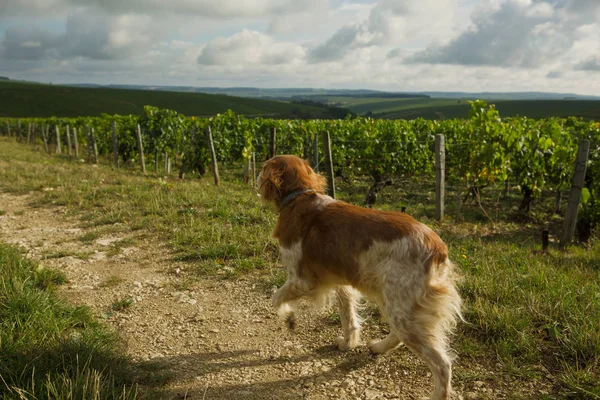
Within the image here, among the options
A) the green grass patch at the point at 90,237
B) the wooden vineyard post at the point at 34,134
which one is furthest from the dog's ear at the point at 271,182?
the wooden vineyard post at the point at 34,134

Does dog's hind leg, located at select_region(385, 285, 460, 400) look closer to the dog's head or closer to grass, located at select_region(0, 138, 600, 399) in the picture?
Result: grass, located at select_region(0, 138, 600, 399)

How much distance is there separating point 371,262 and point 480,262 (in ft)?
10.4

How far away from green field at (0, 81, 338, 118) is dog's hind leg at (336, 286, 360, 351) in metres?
77.4

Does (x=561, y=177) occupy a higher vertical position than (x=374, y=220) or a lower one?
lower

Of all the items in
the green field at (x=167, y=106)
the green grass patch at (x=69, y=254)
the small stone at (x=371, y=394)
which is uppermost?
the green field at (x=167, y=106)

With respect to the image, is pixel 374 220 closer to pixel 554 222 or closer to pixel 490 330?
pixel 490 330

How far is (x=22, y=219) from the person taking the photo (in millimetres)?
7852

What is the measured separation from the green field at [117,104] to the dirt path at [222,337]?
7591 cm

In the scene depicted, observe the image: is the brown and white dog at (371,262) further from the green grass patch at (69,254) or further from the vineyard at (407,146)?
the vineyard at (407,146)

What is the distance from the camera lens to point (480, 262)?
17.8 ft

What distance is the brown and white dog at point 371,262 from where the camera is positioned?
2.84 m

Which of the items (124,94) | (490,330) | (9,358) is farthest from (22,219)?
(124,94)

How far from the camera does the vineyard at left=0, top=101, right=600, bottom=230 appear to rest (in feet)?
31.6

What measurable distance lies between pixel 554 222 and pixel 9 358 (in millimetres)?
12061
